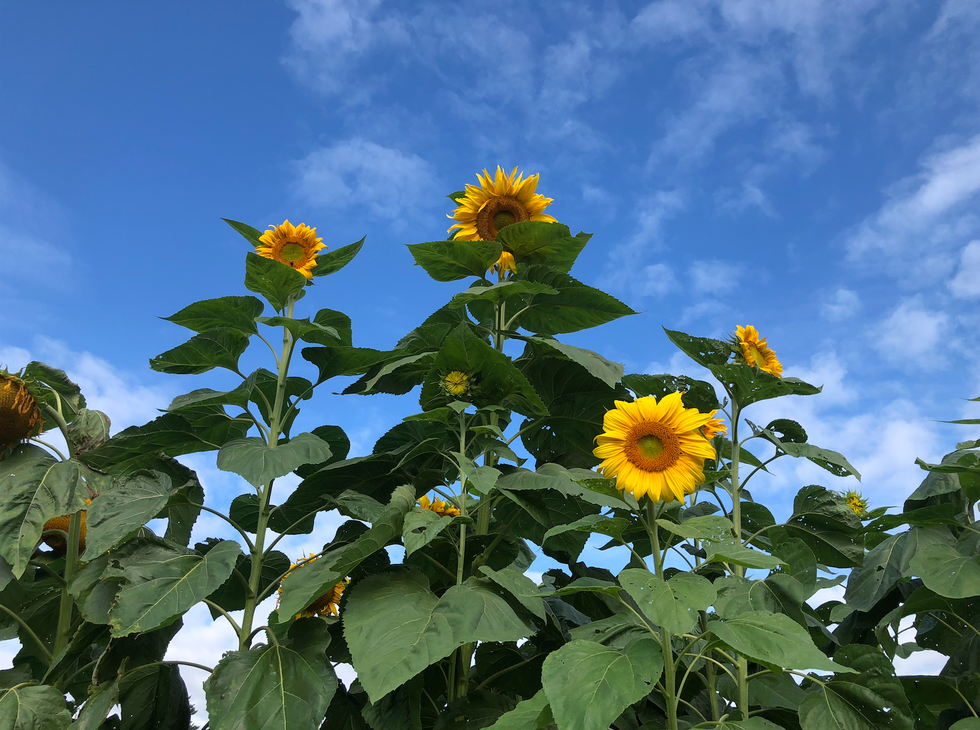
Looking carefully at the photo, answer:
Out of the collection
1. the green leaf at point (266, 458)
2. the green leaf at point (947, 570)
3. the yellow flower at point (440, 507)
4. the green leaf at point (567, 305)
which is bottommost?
the green leaf at point (947, 570)

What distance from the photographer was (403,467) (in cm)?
237

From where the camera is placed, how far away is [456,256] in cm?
238

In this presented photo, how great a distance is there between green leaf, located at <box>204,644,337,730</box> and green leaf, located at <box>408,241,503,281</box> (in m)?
1.16

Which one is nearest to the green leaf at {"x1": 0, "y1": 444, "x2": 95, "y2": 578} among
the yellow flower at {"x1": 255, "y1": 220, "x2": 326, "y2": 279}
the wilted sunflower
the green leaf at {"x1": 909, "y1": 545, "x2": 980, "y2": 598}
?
the yellow flower at {"x1": 255, "y1": 220, "x2": 326, "y2": 279}

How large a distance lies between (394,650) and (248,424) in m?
1.20

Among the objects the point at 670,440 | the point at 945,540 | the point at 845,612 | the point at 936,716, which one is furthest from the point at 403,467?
the point at 936,716

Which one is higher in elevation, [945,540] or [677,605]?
[945,540]

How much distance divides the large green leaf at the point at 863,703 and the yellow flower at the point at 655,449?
1.95 ft

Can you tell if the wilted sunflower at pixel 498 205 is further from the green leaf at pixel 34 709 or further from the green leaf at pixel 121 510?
the green leaf at pixel 34 709

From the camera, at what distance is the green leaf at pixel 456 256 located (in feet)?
7.69

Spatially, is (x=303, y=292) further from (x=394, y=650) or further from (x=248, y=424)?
(x=394, y=650)

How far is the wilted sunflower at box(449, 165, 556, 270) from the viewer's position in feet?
8.45

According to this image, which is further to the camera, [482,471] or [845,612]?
[845,612]

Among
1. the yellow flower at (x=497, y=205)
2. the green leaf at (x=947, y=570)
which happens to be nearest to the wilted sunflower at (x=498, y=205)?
the yellow flower at (x=497, y=205)
